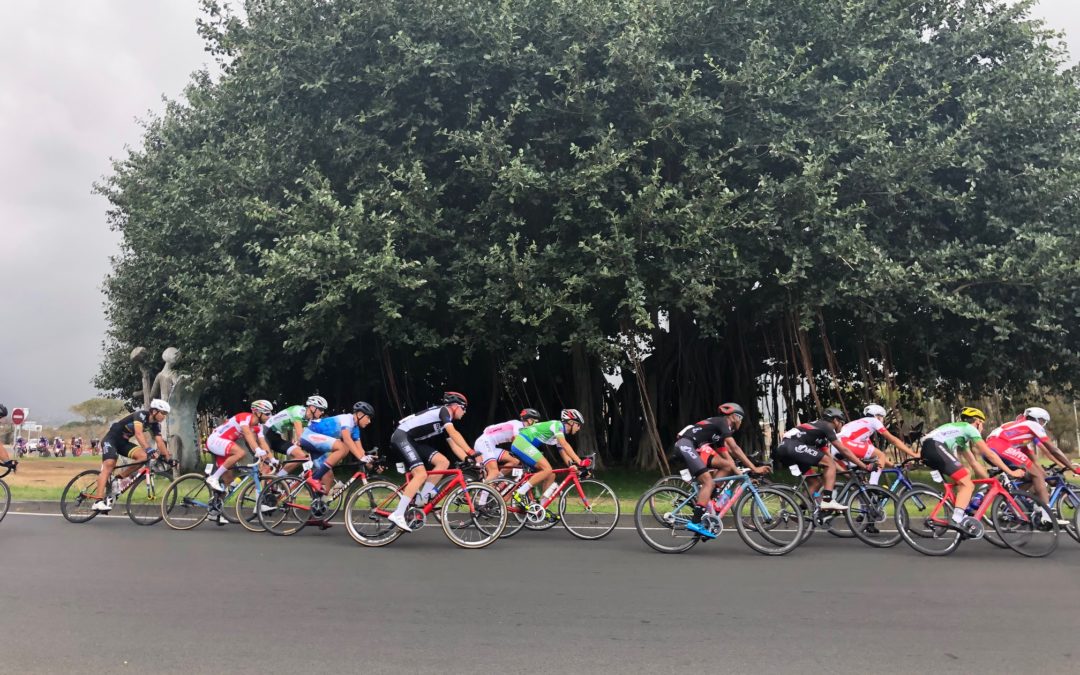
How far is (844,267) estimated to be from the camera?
1427 cm

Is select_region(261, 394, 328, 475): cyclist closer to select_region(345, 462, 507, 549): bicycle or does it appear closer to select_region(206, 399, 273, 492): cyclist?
select_region(206, 399, 273, 492): cyclist

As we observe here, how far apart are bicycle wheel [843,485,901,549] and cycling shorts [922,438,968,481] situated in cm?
64

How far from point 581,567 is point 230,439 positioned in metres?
5.44

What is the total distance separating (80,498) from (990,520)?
37.0 feet

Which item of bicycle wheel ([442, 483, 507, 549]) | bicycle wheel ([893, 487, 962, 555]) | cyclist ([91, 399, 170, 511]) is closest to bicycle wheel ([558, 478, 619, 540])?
bicycle wheel ([442, 483, 507, 549])

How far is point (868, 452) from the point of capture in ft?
33.1

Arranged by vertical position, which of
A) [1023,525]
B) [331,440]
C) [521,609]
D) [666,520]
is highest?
[331,440]

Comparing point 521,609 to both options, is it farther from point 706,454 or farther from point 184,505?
point 184,505

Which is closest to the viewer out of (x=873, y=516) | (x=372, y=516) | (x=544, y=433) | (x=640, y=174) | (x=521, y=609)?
(x=521, y=609)

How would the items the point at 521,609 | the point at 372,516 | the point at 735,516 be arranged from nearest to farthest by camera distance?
the point at 521,609 < the point at 735,516 < the point at 372,516

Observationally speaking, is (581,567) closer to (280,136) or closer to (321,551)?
(321,551)

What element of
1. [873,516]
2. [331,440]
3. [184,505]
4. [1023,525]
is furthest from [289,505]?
[1023,525]

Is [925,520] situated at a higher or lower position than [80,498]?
lower

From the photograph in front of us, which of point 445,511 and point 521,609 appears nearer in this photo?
point 521,609
